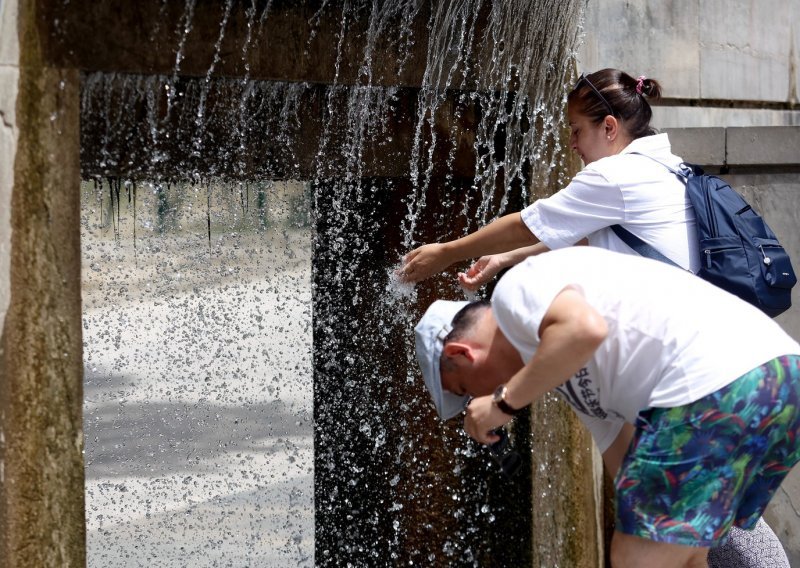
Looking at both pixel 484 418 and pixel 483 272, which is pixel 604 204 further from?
pixel 484 418

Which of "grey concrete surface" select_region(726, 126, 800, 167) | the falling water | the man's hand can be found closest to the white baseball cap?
the man's hand

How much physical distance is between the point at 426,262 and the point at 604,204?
0.60 metres

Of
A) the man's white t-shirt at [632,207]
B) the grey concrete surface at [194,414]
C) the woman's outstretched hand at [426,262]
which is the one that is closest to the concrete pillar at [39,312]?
the woman's outstretched hand at [426,262]

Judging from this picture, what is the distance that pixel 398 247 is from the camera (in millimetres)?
4793

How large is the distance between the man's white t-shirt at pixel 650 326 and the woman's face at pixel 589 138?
38.5 inches

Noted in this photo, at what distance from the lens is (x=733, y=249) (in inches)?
134

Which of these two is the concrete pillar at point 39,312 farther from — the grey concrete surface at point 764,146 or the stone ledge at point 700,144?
the grey concrete surface at point 764,146

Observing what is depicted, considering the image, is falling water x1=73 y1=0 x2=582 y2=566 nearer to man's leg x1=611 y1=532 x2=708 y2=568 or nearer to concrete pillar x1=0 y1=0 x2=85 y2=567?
concrete pillar x1=0 y1=0 x2=85 y2=567

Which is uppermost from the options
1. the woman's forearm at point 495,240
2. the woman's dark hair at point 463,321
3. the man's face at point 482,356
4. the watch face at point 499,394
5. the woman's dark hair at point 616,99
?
the woman's dark hair at point 616,99

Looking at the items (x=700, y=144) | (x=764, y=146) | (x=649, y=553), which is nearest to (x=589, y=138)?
(x=649, y=553)

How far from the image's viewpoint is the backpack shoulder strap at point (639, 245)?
11.3 ft

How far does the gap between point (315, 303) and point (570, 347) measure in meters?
2.54

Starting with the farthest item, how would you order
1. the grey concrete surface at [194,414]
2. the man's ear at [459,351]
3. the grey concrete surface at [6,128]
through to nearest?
the grey concrete surface at [194,414], the grey concrete surface at [6,128], the man's ear at [459,351]

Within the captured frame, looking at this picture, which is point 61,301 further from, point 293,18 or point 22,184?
point 293,18
